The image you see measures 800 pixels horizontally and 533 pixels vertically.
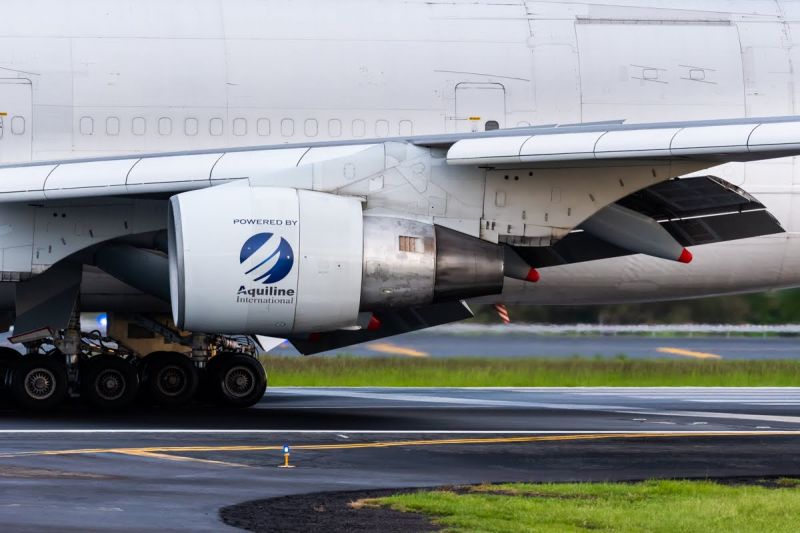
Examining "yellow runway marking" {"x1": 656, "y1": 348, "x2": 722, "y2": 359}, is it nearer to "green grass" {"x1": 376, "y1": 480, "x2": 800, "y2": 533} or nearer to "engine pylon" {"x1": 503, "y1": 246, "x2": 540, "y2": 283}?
"engine pylon" {"x1": 503, "y1": 246, "x2": 540, "y2": 283}

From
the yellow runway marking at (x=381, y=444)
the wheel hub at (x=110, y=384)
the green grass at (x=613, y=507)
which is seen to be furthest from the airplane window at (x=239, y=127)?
the green grass at (x=613, y=507)

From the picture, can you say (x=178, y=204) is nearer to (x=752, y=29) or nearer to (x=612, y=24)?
(x=612, y=24)

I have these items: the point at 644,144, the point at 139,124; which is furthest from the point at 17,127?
the point at 644,144

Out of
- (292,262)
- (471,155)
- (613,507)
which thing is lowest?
(613,507)

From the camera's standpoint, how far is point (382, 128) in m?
19.4

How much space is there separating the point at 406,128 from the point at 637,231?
3237 mm

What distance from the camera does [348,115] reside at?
19.4 metres

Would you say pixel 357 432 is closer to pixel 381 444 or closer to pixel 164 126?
pixel 381 444

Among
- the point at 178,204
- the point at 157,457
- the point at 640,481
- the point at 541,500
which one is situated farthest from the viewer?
the point at 178,204

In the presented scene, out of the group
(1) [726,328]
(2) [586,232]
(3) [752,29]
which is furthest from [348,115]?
(1) [726,328]

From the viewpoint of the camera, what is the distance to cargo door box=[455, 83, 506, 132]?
19359mm

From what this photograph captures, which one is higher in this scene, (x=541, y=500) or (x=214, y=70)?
(x=214, y=70)

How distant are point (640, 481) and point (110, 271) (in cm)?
831

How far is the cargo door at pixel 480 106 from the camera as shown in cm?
1936
